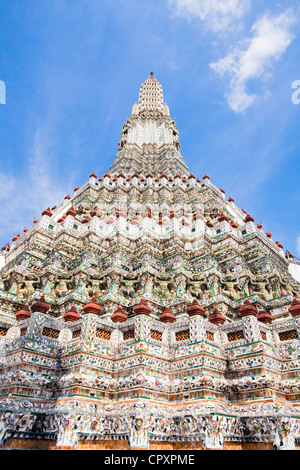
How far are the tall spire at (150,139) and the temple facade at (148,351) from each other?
14464mm

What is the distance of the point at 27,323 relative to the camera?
9.94 m

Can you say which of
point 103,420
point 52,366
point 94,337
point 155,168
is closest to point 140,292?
point 94,337

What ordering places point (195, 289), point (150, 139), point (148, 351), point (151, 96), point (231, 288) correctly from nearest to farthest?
1. point (148, 351)
2. point (231, 288)
3. point (195, 289)
4. point (150, 139)
5. point (151, 96)

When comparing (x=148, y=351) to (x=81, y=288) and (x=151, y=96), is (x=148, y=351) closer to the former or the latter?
(x=81, y=288)

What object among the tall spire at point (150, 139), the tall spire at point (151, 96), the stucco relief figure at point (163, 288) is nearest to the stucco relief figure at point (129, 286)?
the stucco relief figure at point (163, 288)

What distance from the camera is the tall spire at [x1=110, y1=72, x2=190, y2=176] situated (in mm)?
29906

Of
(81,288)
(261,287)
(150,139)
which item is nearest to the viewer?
(81,288)

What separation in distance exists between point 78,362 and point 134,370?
5.45 feet

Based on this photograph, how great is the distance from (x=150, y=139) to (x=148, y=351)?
95.7ft

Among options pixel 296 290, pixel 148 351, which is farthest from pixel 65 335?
pixel 296 290

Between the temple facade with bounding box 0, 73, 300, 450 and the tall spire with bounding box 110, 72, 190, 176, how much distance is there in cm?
1446

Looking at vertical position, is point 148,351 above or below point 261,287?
below

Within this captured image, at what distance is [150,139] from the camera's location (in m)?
34.9

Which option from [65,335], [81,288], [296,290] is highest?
[296,290]
